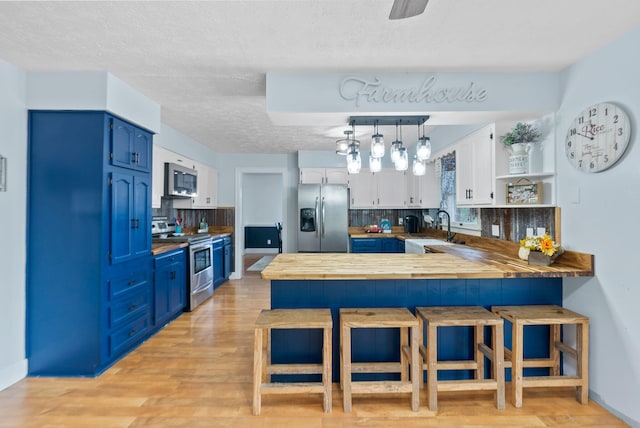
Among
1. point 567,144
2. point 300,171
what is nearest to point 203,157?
point 300,171

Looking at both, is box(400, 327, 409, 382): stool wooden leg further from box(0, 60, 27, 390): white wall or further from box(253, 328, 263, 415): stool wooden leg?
box(0, 60, 27, 390): white wall

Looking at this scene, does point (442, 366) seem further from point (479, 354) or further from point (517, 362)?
point (517, 362)

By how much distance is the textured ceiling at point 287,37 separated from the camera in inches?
65.6

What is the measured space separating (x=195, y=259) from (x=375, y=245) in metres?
2.65

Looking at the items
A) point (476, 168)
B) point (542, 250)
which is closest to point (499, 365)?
point (542, 250)

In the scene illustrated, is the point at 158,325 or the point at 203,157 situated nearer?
the point at 158,325

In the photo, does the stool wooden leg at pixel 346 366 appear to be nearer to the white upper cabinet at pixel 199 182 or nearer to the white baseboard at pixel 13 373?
the white baseboard at pixel 13 373

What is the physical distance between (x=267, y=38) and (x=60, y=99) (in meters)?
1.77

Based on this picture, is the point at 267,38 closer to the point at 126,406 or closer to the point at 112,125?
the point at 112,125

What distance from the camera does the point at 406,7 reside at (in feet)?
4.09

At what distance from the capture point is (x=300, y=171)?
18.1ft

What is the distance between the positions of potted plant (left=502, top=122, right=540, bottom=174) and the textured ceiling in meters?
0.46

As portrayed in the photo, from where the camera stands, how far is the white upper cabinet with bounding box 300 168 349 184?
546 cm

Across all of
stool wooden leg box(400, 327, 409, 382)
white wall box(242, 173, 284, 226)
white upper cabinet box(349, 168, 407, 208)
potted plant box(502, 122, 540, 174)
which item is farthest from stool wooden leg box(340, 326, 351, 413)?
white wall box(242, 173, 284, 226)
